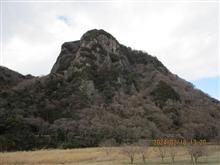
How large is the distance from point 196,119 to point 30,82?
65576 millimetres

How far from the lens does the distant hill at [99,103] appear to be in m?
93.9

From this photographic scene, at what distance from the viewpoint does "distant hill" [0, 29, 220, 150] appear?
308 ft

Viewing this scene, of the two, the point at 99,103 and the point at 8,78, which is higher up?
the point at 8,78

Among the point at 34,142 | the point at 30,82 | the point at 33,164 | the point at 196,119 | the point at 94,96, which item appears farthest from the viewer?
the point at 30,82

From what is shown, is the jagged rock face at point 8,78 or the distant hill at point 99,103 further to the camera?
the jagged rock face at point 8,78

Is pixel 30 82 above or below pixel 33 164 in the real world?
above

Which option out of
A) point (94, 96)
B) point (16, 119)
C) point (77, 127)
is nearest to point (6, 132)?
point (16, 119)

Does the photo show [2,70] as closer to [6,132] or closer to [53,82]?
[53,82]

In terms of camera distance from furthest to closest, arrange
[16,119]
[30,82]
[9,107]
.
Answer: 1. [30,82]
2. [9,107]
3. [16,119]

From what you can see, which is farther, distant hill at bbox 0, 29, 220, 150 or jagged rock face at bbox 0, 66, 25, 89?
jagged rock face at bbox 0, 66, 25, 89

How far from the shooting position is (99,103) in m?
127

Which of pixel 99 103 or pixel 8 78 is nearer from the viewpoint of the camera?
pixel 99 103

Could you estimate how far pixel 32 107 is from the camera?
4653 inches

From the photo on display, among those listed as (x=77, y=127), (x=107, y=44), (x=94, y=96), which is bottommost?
(x=77, y=127)
